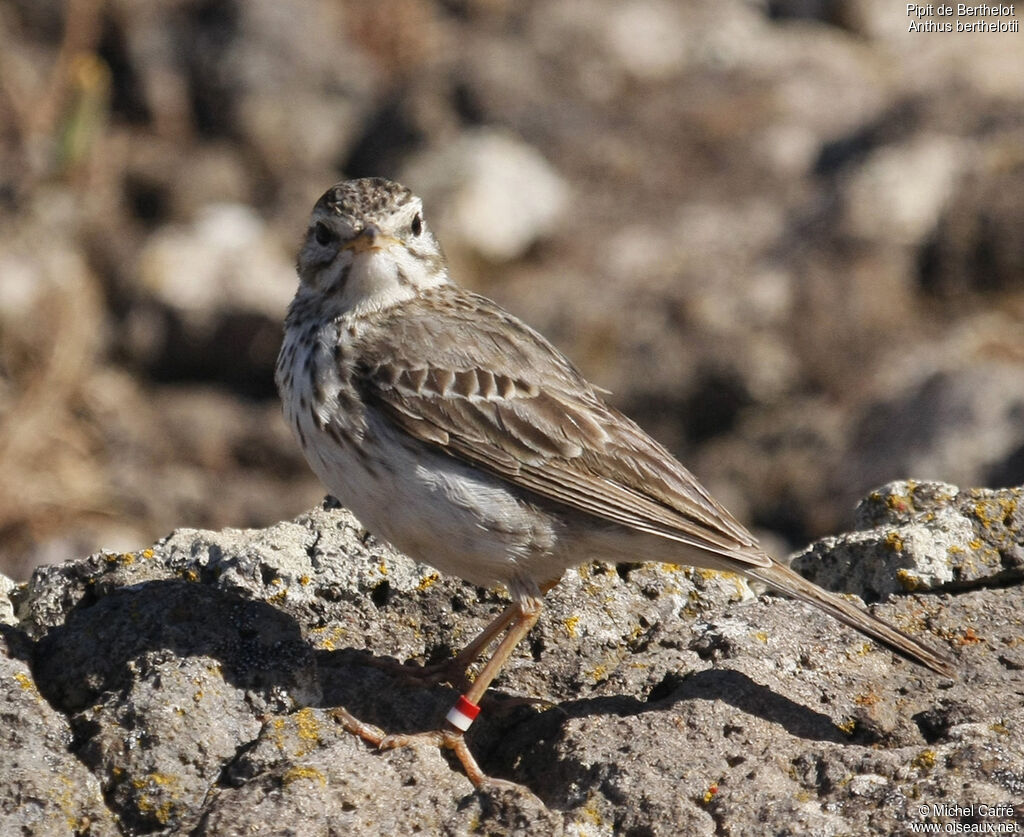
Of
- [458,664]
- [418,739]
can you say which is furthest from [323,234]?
[418,739]

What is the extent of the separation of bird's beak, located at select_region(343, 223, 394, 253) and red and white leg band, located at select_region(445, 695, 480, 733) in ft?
7.47

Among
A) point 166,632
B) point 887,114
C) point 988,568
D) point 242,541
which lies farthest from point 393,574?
point 887,114

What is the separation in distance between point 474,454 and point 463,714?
119cm

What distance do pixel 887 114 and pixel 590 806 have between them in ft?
40.9

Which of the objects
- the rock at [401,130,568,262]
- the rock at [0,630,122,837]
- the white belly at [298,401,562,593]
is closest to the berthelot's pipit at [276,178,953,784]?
the white belly at [298,401,562,593]

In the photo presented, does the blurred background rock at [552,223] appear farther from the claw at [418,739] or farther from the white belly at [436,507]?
the claw at [418,739]

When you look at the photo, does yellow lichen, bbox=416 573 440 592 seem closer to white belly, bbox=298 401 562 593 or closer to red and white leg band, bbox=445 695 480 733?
white belly, bbox=298 401 562 593

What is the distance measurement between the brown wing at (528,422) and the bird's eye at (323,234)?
18.1 inches

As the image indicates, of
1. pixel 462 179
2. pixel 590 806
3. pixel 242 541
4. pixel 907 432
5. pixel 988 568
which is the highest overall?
pixel 462 179

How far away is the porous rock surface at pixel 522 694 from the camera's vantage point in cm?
554

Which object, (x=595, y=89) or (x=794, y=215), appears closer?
(x=794, y=215)

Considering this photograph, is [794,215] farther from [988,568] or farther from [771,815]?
[771,815]

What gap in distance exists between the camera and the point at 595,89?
18469 mm

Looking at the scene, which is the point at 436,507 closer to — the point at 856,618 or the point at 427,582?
the point at 427,582
